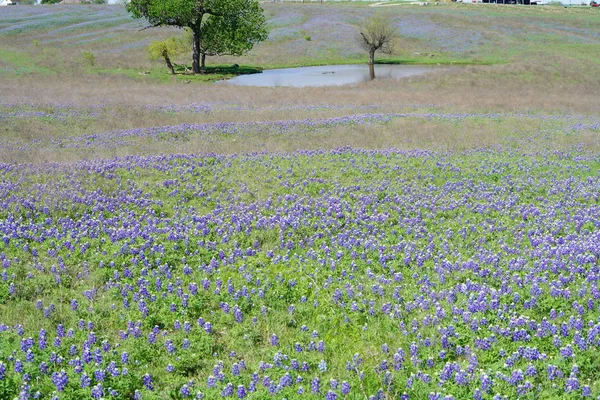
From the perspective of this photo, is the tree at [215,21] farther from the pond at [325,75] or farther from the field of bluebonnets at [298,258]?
the field of bluebonnets at [298,258]

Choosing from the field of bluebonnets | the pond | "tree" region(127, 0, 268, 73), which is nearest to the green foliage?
"tree" region(127, 0, 268, 73)

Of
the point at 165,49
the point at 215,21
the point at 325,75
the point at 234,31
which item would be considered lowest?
the point at 325,75

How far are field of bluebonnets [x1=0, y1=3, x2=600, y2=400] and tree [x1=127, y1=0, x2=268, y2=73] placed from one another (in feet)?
87.4

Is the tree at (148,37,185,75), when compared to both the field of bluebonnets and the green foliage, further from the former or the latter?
the field of bluebonnets

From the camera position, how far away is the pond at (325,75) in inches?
1729

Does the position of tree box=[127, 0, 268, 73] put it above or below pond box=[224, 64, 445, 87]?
above

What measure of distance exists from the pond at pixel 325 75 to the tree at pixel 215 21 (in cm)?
347

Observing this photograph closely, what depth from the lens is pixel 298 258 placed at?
28.6ft

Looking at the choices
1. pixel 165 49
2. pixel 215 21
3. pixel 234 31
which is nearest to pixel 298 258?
pixel 234 31

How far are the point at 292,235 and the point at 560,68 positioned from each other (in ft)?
152

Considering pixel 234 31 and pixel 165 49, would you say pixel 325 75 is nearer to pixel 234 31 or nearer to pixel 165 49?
pixel 234 31

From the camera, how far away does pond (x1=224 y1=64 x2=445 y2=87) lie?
43906mm

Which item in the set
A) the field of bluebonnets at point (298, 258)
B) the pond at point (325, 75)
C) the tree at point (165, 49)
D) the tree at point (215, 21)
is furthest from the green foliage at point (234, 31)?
the field of bluebonnets at point (298, 258)

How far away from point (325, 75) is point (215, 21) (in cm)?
1120
